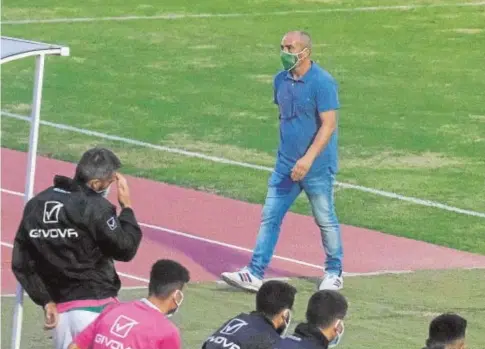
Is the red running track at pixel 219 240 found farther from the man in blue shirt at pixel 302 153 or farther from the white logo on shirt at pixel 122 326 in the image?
the white logo on shirt at pixel 122 326

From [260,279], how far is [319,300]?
4.91 metres

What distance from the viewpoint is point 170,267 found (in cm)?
772

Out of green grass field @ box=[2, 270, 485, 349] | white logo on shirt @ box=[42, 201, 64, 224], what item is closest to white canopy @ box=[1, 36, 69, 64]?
white logo on shirt @ box=[42, 201, 64, 224]

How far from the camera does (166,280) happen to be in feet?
25.2

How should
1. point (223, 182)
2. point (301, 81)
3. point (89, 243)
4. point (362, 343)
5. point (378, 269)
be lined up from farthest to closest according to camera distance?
point (223, 182), point (378, 269), point (301, 81), point (362, 343), point (89, 243)

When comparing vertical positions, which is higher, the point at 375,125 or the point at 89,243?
the point at 375,125

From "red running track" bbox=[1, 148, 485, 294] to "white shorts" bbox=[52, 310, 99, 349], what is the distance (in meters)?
4.01

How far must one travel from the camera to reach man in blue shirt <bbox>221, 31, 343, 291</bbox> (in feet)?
39.7

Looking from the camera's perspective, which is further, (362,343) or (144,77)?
(144,77)

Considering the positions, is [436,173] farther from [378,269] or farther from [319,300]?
[319,300]

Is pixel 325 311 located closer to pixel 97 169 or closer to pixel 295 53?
pixel 97 169

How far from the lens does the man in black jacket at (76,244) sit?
27.3ft

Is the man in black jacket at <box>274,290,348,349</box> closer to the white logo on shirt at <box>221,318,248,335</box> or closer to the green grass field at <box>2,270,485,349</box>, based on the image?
the white logo on shirt at <box>221,318,248,335</box>

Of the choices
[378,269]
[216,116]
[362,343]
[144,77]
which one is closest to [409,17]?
[144,77]
